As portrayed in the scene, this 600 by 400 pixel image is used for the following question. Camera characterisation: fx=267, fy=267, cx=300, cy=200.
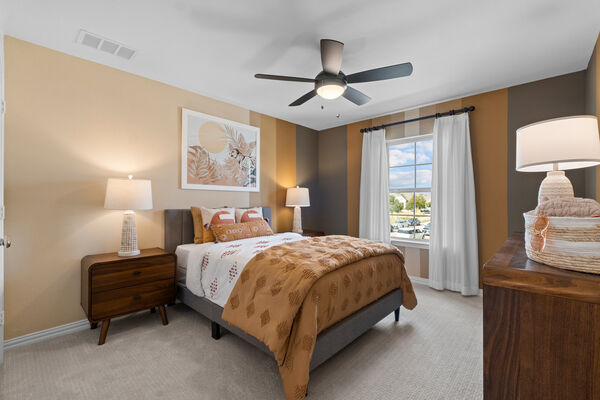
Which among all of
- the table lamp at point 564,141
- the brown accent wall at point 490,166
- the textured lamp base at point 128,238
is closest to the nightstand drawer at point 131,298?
Result: the textured lamp base at point 128,238

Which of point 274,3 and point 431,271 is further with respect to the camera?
point 431,271

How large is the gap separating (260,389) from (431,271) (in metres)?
2.84

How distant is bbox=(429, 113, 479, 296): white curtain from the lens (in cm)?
336

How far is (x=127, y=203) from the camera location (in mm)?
2416

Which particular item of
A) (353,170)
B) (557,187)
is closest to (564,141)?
(557,187)

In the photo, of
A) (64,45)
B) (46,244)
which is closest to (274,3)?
(64,45)

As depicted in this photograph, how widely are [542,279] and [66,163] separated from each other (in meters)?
3.36

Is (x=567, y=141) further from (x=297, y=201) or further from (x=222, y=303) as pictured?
(x=297, y=201)

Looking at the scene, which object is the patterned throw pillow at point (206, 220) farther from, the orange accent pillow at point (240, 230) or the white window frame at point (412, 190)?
the white window frame at point (412, 190)

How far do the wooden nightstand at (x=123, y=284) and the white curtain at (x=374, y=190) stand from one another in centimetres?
291

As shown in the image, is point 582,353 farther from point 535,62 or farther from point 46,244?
point 46,244

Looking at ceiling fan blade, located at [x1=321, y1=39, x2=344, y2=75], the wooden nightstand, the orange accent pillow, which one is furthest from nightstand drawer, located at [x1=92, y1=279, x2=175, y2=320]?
ceiling fan blade, located at [x1=321, y1=39, x2=344, y2=75]

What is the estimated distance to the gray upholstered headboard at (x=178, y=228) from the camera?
3.08m

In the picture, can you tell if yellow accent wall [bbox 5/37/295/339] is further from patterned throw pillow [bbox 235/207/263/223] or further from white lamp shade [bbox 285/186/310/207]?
white lamp shade [bbox 285/186/310/207]
